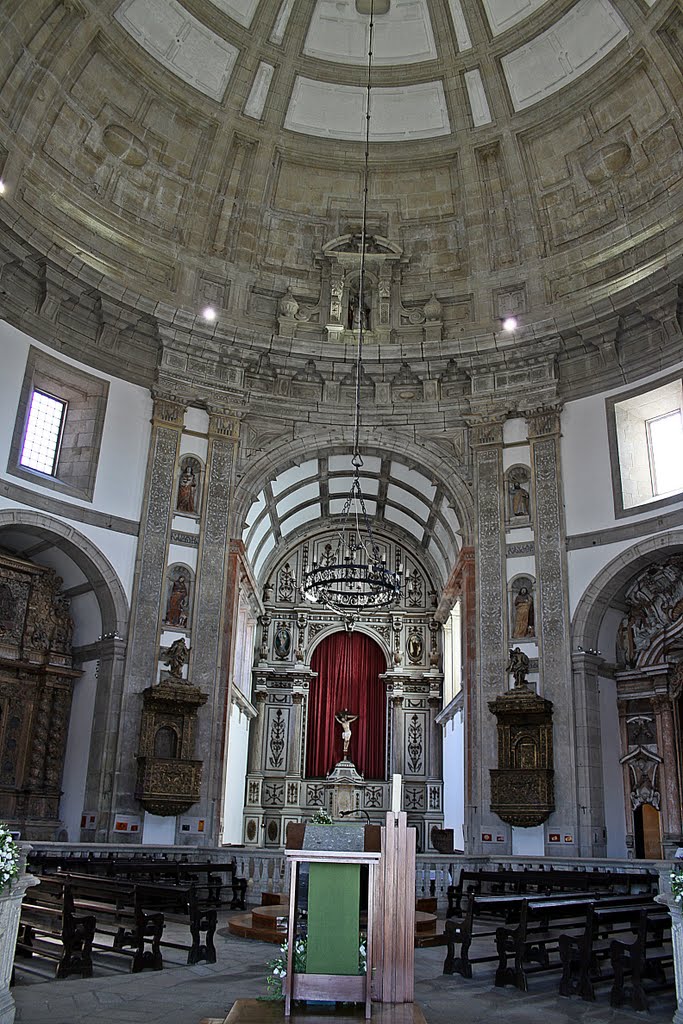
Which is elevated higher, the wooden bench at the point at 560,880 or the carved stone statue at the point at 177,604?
the carved stone statue at the point at 177,604

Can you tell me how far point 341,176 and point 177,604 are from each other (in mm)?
12307

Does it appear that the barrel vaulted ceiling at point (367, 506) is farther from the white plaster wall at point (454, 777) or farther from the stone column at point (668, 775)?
the stone column at point (668, 775)

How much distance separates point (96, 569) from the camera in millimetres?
19484

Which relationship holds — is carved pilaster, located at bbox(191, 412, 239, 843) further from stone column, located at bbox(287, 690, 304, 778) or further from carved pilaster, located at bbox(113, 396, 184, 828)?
stone column, located at bbox(287, 690, 304, 778)

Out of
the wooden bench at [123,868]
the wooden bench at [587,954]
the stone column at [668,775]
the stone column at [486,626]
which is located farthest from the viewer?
the stone column at [486,626]

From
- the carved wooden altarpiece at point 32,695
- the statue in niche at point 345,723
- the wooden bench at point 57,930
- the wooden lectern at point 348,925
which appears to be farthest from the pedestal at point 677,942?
the statue in niche at point 345,723

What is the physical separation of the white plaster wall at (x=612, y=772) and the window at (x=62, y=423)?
12.3 meters

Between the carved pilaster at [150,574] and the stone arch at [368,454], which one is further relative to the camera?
the stone arch at [368,454]

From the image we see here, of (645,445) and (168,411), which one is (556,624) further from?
(168,411)

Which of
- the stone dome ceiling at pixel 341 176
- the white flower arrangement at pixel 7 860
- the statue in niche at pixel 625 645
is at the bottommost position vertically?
the white flower arrangement at pixel 7 860

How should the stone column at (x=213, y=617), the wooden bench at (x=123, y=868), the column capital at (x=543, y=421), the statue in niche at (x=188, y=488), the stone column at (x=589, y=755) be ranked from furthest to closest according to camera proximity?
the column capital at (x=543, y=421)
the statue in niche at (x=188, y=488)
the stone column at (x=213, y=617)
the stone column at (x=589, y=755)
the wooden bench at (x=123, y=868)

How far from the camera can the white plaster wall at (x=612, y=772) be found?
18.6m

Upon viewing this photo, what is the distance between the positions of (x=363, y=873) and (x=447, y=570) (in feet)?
65.1

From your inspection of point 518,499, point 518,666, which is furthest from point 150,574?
point 518,499
